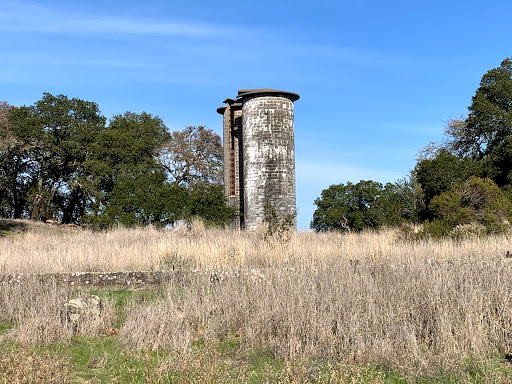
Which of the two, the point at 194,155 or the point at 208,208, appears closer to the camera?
the point at 208,208

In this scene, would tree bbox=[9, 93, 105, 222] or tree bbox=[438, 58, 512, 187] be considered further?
tree bbox=[9, 93, 105, 222]

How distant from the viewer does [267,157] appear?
966 inches

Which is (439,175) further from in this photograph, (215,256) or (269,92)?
(215,256)

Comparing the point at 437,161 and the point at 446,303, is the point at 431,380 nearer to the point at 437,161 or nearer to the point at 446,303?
the point at 446,303

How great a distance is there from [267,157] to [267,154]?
0.15 m

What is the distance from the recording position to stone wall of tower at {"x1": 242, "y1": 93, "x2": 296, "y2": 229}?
24438mm

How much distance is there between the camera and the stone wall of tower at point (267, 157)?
80.2ft

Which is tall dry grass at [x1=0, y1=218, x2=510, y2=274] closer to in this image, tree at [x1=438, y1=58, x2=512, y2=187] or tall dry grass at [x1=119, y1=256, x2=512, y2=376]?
tall dry grass at [x1=119, y1=256, x2=512, y2=376]

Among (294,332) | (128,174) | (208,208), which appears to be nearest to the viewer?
(294,332)

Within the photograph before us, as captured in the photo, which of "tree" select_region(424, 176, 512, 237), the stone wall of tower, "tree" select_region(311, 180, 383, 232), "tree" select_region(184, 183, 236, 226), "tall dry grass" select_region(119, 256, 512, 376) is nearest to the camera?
"tall dry grass" select_region(119, 256, 512, 376)

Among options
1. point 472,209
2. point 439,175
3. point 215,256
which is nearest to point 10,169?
point 215,256

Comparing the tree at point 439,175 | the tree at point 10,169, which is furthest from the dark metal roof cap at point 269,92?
the tree at point 10,169

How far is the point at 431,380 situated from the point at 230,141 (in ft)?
77.4

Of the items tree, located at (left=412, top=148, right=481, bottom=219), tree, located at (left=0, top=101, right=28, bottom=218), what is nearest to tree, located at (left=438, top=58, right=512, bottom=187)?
tree, located at (left=412, top=148, right=481, bottom=219)
